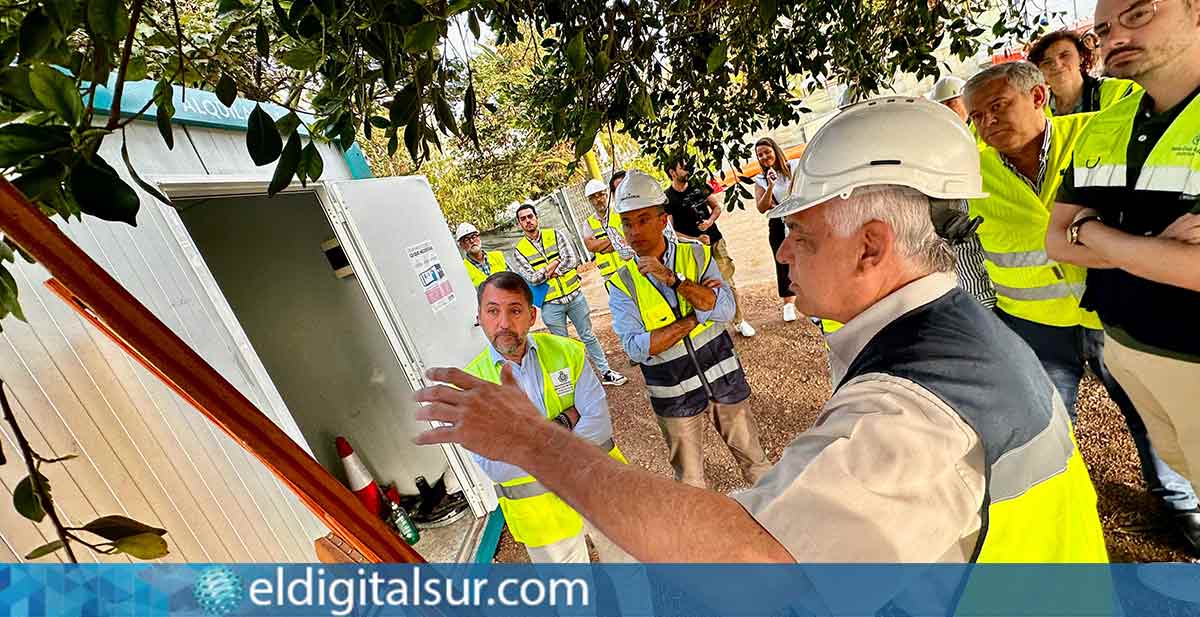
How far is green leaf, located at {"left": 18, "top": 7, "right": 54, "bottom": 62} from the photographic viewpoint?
24.4 inches

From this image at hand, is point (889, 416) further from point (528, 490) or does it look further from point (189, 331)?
point (189, 331)

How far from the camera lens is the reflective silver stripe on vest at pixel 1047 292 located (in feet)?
7.80

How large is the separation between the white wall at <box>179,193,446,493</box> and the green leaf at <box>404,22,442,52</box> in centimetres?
408

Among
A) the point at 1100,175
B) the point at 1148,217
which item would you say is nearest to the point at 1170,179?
the point at 1148,217

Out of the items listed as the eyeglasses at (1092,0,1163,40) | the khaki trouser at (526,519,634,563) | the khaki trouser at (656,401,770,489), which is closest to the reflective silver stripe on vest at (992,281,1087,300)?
the eyeglasses at (1092,0,1163,40)

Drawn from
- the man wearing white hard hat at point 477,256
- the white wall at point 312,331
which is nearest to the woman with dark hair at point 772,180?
the man wearing white hard hat at point 477,256

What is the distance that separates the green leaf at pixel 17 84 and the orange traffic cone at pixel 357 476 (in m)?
4.42

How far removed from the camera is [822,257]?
122 centimetres

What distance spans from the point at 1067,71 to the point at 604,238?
4479 millimetres

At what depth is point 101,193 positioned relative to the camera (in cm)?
63

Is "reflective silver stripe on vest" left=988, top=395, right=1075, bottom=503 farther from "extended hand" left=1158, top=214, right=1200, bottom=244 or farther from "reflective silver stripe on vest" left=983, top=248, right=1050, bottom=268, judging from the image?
"reflective silver stripe on vest" left=983, top=248, right=1050, bottom=268

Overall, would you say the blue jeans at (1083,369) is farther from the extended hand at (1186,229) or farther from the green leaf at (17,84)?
the green leaf at (17,84)

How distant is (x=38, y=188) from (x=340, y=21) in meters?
0.53

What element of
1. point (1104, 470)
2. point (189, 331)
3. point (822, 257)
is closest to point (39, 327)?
point (189, 331)
